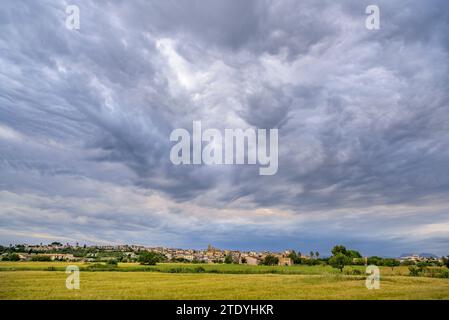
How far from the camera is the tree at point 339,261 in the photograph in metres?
108

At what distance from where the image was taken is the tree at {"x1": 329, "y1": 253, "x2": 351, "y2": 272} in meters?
108

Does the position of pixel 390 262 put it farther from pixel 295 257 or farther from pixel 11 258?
pixel 11 258

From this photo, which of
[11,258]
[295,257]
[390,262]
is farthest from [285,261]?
[11,258]

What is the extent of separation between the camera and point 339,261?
357 ft

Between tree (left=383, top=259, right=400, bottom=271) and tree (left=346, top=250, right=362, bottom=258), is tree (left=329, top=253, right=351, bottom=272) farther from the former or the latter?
tree (left=383, top=259, right=400, bottom=271)

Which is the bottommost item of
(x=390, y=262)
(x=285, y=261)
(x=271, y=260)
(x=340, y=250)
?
(x=285, y=261)

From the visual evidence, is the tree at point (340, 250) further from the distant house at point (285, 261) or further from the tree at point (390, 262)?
the distant house at point (285, 261)

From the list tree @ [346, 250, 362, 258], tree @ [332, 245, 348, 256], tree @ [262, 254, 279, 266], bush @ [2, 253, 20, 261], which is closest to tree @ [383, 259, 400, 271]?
tree @ [346, 250, 362, 258]

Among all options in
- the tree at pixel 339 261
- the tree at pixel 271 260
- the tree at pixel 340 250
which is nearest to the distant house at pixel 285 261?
the tree at pixel 271 260
